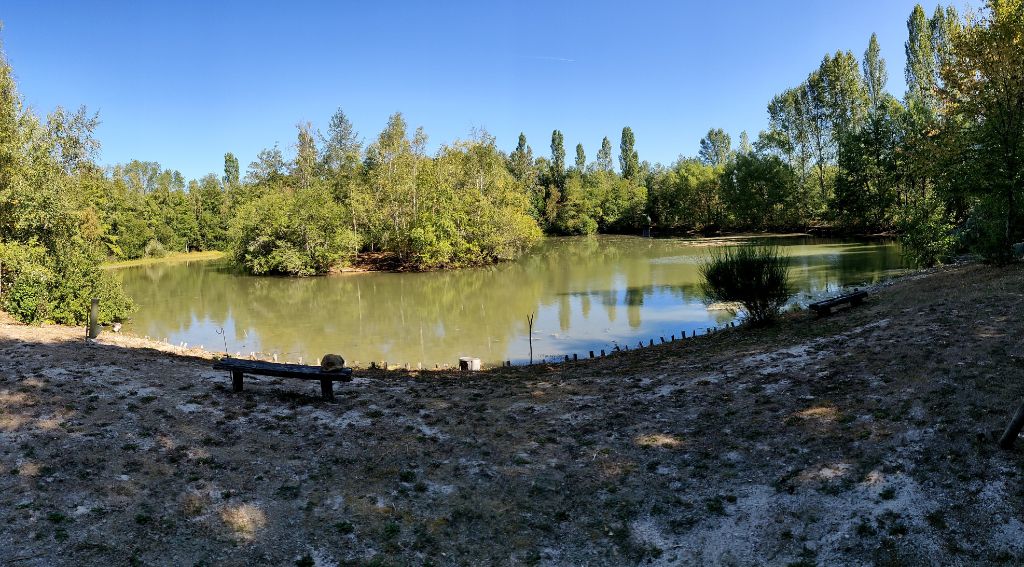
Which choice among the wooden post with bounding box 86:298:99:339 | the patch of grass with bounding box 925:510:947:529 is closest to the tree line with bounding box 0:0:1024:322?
the wooden post with bounding box 86:298:99:339

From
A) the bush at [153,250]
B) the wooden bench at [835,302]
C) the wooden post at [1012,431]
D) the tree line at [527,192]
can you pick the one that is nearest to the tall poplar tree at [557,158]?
the tree line at [527,192]

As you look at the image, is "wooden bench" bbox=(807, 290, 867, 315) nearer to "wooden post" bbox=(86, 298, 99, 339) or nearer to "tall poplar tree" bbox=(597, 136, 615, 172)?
"wooden post" bbox=(86, 298, 99, 339)

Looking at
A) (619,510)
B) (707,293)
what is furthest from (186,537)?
(707,293)

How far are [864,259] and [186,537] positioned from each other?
33245 mm

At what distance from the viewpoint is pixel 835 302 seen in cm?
1173

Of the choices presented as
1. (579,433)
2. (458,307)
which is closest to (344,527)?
(579,433)

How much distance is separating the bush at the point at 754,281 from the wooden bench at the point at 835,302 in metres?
0.59

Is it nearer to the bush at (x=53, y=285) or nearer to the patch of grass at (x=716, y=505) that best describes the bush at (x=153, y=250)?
the bush at (x=53, y=285)

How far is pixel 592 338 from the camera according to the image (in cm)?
1496

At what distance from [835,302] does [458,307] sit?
45.6ft

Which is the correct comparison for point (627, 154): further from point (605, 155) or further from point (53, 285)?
point (53, 285)

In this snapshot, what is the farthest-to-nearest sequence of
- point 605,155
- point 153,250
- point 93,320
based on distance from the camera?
point 605,155, point 153,250, point 93,320

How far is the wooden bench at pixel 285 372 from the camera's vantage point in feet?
24.0

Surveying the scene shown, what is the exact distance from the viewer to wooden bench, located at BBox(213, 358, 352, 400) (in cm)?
731
